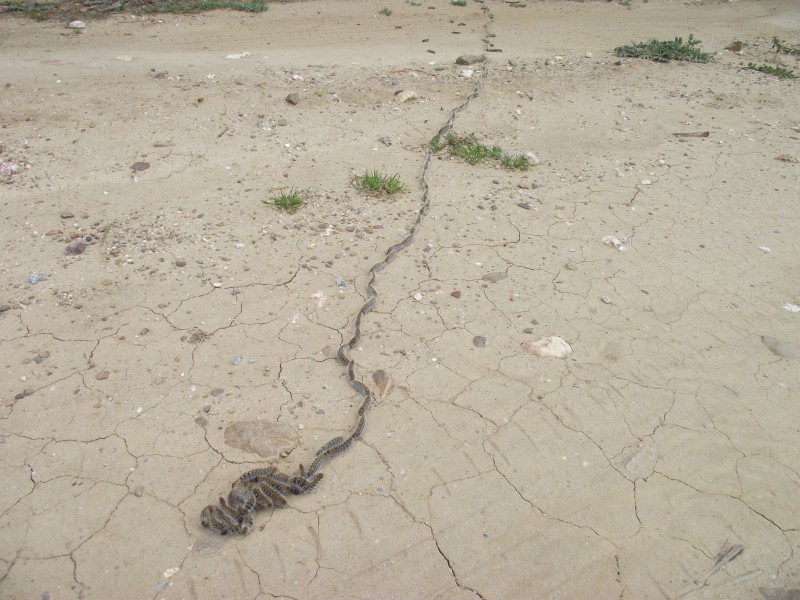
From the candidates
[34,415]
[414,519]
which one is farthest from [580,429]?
[34,415]

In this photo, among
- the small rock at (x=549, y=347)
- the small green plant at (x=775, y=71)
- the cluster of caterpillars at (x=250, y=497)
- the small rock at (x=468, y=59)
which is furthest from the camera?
the small green plant at (x=775, y=71)

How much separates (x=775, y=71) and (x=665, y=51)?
→ 143 cm

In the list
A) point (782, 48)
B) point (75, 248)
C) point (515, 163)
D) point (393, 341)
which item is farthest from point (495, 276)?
point (782, 48)

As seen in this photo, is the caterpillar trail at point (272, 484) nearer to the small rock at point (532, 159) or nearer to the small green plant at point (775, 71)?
the small rock at point (532, 159)

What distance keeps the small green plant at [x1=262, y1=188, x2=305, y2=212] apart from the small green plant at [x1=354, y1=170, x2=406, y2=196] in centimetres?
56

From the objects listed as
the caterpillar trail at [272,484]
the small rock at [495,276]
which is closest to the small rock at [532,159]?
the small rock at [495,276]

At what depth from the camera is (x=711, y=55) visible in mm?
8023

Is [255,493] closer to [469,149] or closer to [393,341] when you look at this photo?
[393,341]

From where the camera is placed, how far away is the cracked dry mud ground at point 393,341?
7.95 feet

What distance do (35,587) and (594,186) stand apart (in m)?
4.74

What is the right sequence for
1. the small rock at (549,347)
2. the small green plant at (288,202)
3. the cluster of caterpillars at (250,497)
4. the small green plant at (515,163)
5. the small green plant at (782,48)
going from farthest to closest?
1. the small green plant at (782,48)
2. the small green plant at (515,163)
3. the small green plant at (288,202)
4. the small rock at (549,347)
5. the cluster of caterpillars at (250,497)

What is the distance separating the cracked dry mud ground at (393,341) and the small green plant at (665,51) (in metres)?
1.73

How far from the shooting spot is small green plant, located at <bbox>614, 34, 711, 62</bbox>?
7.71m

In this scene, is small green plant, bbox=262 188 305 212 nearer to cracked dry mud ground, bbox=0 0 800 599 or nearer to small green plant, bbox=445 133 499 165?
cracked dry mud ground, bbox=0 0 800 599
